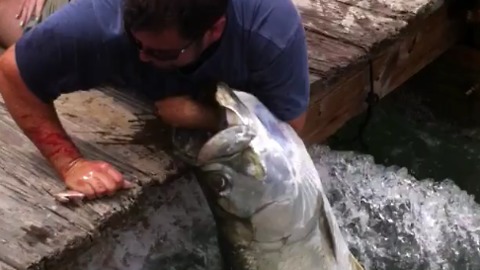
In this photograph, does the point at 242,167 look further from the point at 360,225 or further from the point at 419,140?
the point at 419,140

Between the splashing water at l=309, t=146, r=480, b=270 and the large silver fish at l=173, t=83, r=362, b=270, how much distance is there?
773mm

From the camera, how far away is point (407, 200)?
3.14 metres

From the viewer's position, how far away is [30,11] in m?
2.66

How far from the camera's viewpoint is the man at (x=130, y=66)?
2121mm

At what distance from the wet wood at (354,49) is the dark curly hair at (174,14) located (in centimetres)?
75

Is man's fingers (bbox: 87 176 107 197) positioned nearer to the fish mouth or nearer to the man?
the man

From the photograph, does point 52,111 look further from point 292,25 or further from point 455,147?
point 455,147

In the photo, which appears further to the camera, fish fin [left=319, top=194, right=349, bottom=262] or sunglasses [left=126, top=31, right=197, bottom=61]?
fish fin [left=319, top=194, right=349, bottom=262]

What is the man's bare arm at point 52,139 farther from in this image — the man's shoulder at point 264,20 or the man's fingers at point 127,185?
the man's shoulder at point 264,20

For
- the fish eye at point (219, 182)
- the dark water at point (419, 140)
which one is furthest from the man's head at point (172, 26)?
the dark water at point (419, 140)

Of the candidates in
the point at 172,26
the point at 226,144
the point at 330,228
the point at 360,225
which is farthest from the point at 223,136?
the point at 360,225

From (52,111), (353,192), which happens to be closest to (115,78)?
(52,111)

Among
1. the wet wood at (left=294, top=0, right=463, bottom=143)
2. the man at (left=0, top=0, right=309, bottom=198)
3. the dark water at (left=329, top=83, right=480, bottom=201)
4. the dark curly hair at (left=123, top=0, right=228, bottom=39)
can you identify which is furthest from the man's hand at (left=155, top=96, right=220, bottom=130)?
the dark water at (left=329, top=83, right=480, bottom=201)

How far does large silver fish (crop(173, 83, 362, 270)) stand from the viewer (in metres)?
1.99
